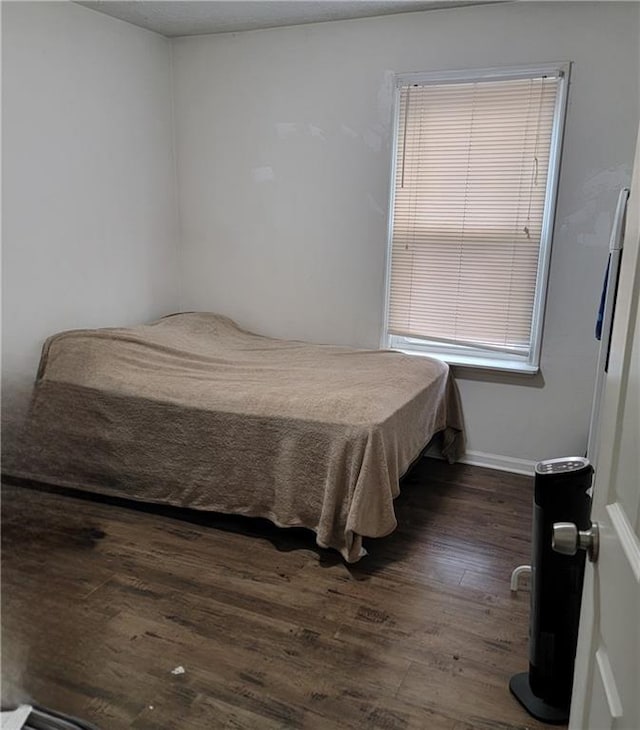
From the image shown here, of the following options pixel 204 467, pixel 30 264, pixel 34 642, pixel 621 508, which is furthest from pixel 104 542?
pixel 621 508

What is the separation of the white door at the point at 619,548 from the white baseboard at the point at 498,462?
223cm

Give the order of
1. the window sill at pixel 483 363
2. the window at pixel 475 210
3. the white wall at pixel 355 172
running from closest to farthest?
the white wall at pixel 355 172, the window at pixel 475 210, the window sill at pixel 483 363

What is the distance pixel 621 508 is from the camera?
792 millimetres

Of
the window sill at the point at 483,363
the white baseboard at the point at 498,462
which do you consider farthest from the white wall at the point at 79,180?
the white baseboard at the point at 498,462

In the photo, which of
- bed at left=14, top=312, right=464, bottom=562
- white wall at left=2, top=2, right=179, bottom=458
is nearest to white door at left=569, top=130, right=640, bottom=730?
white wall at left=2, top=2, right=179, bottom=458

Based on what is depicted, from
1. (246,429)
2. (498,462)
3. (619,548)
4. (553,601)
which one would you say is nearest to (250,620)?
(246,429)

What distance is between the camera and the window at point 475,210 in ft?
9.30

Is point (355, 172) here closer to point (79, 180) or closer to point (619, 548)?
point (79, 180)

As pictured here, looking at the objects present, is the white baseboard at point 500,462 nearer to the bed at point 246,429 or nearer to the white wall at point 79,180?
the bed at point 246,429

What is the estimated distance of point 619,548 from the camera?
767mm

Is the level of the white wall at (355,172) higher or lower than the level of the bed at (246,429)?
higher

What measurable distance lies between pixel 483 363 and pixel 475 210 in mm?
783

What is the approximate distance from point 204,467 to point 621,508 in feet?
6.29

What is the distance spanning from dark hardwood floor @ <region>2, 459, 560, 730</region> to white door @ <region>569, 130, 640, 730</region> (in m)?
0.81
